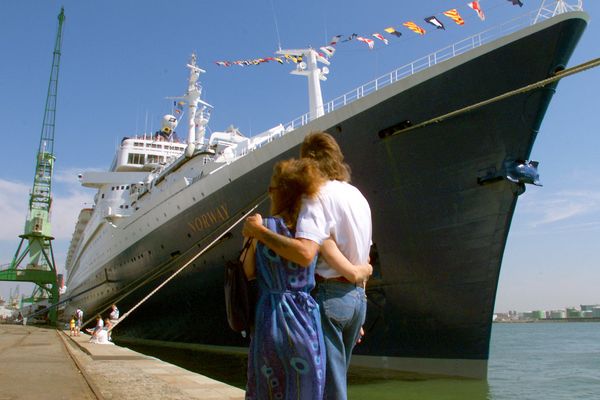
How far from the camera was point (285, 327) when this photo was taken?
6.04 ft

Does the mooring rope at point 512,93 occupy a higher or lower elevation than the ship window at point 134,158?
lower

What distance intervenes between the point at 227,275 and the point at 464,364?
887cm

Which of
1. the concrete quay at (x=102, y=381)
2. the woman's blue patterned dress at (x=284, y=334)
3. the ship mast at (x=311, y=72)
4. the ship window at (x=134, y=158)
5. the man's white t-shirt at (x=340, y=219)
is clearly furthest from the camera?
the ship window at (x=134, y=158)

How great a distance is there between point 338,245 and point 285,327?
17.9 inches

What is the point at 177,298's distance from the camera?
14.8 metres

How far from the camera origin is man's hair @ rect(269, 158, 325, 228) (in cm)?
204

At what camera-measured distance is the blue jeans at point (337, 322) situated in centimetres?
200

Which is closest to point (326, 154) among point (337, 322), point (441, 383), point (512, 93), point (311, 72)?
point (337, 322)

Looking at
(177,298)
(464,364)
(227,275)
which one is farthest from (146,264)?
(227,275)

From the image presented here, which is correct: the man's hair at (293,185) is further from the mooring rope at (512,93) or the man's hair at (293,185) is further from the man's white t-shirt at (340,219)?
the mooring rope at (512,93)

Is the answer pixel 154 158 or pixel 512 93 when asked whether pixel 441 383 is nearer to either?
pixel 512 93

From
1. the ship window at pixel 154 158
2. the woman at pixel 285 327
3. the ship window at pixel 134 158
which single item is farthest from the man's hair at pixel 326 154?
the ship window at pixel 134 158

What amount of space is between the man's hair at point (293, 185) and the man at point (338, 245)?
57mm

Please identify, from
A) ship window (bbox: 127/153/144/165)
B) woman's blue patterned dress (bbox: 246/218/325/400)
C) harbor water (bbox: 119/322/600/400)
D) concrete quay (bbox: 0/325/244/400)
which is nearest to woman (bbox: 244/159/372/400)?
woman's blue patterned dress (bbox: 246/218/325/400)
